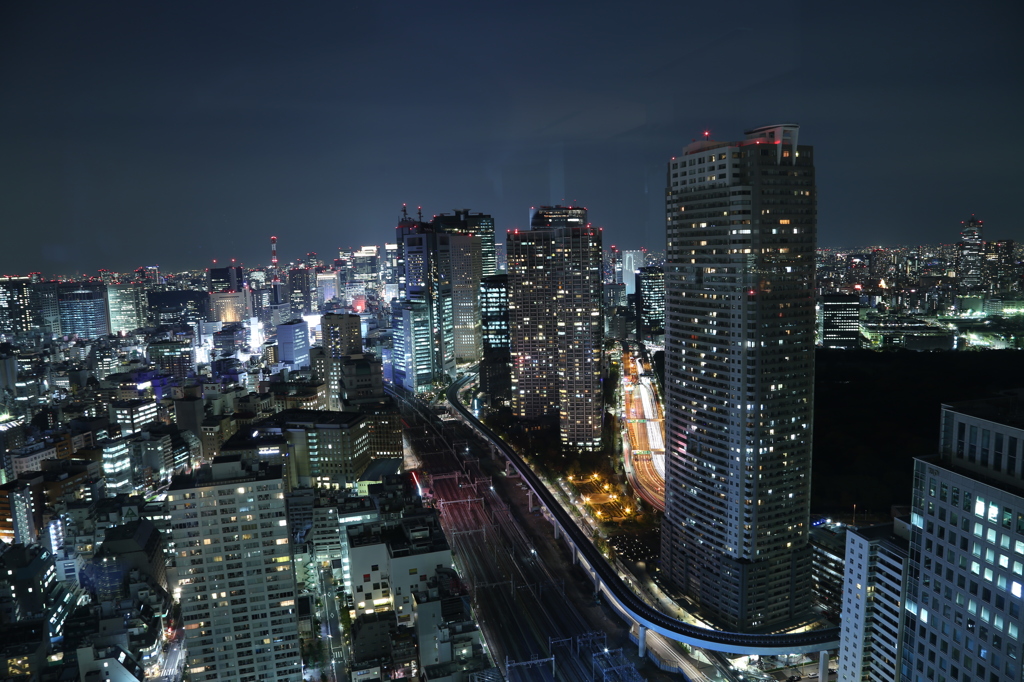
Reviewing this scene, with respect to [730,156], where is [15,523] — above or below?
below

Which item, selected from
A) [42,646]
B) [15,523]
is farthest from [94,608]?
[15,523]

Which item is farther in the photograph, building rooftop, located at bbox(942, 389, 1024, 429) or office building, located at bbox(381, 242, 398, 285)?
office building, located at bbox(381, 242, 398, 285)

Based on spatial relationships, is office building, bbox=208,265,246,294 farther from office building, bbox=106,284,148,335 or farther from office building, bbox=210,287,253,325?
office building, bbox=106,284,148,335

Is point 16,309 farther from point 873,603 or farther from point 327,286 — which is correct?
point 873,603

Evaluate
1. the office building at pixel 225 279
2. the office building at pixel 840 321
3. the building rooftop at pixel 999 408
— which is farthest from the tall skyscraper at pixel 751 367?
the office building at pixel 225 279

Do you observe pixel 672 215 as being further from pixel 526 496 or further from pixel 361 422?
pixel 361 422

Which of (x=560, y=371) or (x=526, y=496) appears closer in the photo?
(x=526, y=496)

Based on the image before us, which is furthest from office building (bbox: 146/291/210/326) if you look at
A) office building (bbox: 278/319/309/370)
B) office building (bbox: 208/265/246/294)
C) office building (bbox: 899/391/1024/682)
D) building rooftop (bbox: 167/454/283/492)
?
office building (bbox: 899/391/1024/682)
